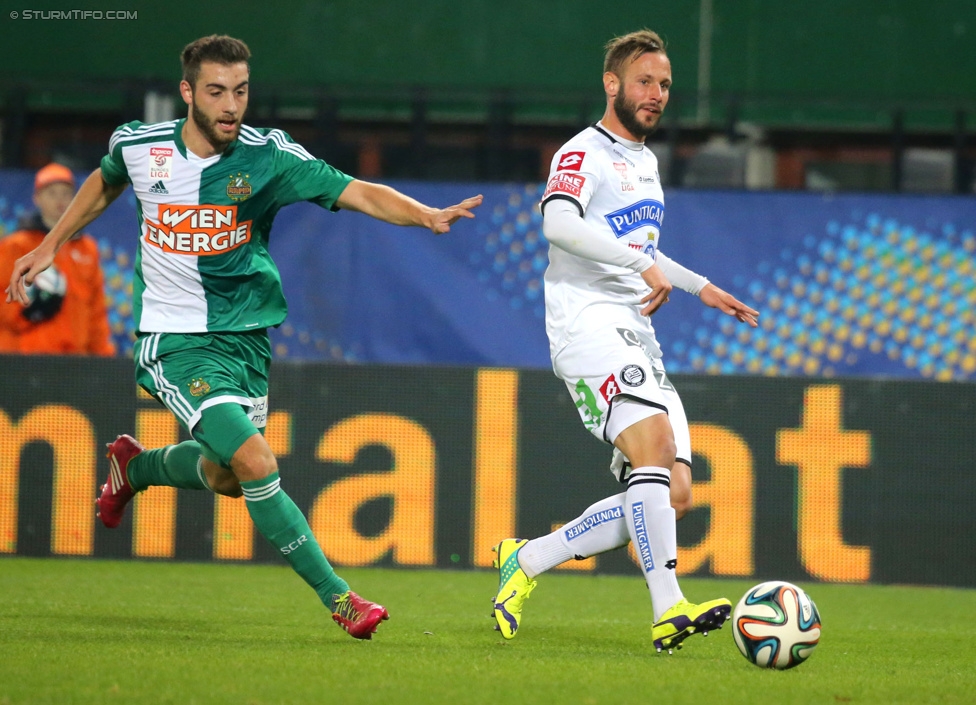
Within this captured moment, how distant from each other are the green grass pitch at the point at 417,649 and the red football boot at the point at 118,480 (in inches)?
17.0

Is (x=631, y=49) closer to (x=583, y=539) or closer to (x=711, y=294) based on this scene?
(x=711, y=294)

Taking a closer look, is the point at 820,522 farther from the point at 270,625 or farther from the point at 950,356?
the point at 270,625

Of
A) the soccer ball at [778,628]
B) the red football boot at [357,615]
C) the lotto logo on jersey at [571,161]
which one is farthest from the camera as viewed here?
the lotto logo on jersey at [571,161]

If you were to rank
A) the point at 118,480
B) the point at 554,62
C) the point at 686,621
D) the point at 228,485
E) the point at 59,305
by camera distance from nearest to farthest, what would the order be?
1. the point at 686,621
2. the point at 228,485
3. the point at 118,480
4. the point at 59,305
5. the point at 554,62

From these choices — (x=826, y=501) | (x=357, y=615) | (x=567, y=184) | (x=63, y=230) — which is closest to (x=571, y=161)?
(x=567, y=184)

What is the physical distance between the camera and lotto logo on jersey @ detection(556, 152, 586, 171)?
5.30 metres

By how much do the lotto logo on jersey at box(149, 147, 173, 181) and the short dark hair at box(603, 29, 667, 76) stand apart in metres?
1.75

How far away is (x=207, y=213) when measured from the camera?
5375 millimetres

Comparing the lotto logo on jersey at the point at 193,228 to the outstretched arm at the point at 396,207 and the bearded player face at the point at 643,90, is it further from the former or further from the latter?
the bearded player face at the point at 643,90

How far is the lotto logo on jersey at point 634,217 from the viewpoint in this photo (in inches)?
213

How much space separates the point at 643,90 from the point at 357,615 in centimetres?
231

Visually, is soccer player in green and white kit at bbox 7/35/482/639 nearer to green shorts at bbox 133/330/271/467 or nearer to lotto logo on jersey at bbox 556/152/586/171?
green shorts at bbox 133/330/271/467

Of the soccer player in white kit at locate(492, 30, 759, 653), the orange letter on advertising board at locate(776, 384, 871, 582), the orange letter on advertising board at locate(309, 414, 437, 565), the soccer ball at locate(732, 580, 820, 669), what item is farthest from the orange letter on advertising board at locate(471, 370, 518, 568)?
the soccer ball at locate(732, 580, 820, 669)

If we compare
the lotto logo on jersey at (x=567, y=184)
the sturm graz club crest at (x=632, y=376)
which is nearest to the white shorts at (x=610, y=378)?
the sturm graz club crest at (x=632, y=376)
